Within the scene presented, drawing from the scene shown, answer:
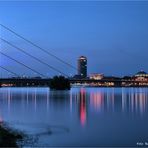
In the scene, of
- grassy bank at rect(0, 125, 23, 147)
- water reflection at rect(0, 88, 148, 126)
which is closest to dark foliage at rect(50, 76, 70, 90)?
water reflection at rect(0, 88, 148, 126)

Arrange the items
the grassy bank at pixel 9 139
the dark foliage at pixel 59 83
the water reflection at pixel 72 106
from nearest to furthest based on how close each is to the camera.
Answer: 1. the grassy bank at pixel 9 139
2. the water reflection at pixel 72 106
3. the dark foliage at pixel 59 83

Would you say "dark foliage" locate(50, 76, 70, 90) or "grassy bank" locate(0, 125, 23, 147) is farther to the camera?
"dark foliage" locate(50, 76, 70, 90)

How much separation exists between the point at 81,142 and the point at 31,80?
8373 cm

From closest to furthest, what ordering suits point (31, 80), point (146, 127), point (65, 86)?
1. point (146, 127)
2. point (31, 80)
3. point (65, 86)

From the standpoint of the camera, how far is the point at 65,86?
369ft

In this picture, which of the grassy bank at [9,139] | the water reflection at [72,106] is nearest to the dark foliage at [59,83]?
the water reflection at [72,106]

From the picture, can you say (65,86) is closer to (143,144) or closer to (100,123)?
(100,123)

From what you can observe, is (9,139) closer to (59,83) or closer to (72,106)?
(72,106)

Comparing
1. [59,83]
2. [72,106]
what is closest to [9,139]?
[72,106]

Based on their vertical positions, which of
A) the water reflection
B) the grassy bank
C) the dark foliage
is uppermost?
the dark foliage

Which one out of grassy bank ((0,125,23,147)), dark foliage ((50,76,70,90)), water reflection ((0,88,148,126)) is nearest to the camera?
grassy bank ((0,125,23,147))

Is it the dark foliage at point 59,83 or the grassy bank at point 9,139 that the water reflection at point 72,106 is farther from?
the dark foliage at point 59,83

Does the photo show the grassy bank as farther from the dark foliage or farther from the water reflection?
the dark foliage

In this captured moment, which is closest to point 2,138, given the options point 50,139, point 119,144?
point 50,139
